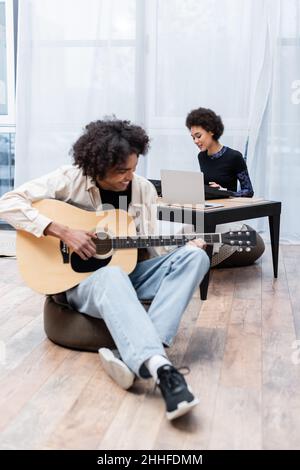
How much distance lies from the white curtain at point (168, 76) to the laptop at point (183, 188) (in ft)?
4.02

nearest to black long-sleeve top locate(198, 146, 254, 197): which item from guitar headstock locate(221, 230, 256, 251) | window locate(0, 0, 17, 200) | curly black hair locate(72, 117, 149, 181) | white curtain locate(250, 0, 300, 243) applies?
white curtain locate(250, 0, 300, 243)

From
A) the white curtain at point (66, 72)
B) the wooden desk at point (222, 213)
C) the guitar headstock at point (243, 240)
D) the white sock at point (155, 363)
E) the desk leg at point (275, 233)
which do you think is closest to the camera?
the white sock at point (155, 363)

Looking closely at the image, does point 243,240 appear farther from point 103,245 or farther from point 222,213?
point 222,213

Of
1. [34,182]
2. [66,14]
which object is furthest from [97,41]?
[34,182]

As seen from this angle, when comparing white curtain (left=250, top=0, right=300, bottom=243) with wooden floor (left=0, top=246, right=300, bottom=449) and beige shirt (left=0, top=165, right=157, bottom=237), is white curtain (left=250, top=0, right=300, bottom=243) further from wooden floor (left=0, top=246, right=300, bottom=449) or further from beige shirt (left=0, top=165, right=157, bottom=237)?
beige shirt (left=0, top=165, right=157, bottom=237)

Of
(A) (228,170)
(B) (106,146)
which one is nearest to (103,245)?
(B) (106,146)

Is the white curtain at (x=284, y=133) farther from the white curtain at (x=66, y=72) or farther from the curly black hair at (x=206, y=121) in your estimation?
the white curtain at (x=66, y=72)

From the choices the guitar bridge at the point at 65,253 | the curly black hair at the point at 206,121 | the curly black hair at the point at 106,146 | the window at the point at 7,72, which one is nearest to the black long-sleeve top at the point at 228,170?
the curly black hair at the point at 206,121

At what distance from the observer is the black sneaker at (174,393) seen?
1574 millimetres

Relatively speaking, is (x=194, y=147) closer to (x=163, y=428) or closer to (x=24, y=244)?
(x=24, y=244)

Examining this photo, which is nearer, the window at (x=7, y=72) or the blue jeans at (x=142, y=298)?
the blue jeans at (x=142, y=298)

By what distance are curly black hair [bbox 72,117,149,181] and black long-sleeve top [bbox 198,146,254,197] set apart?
1.44 metres

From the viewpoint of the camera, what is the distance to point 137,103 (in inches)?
165
